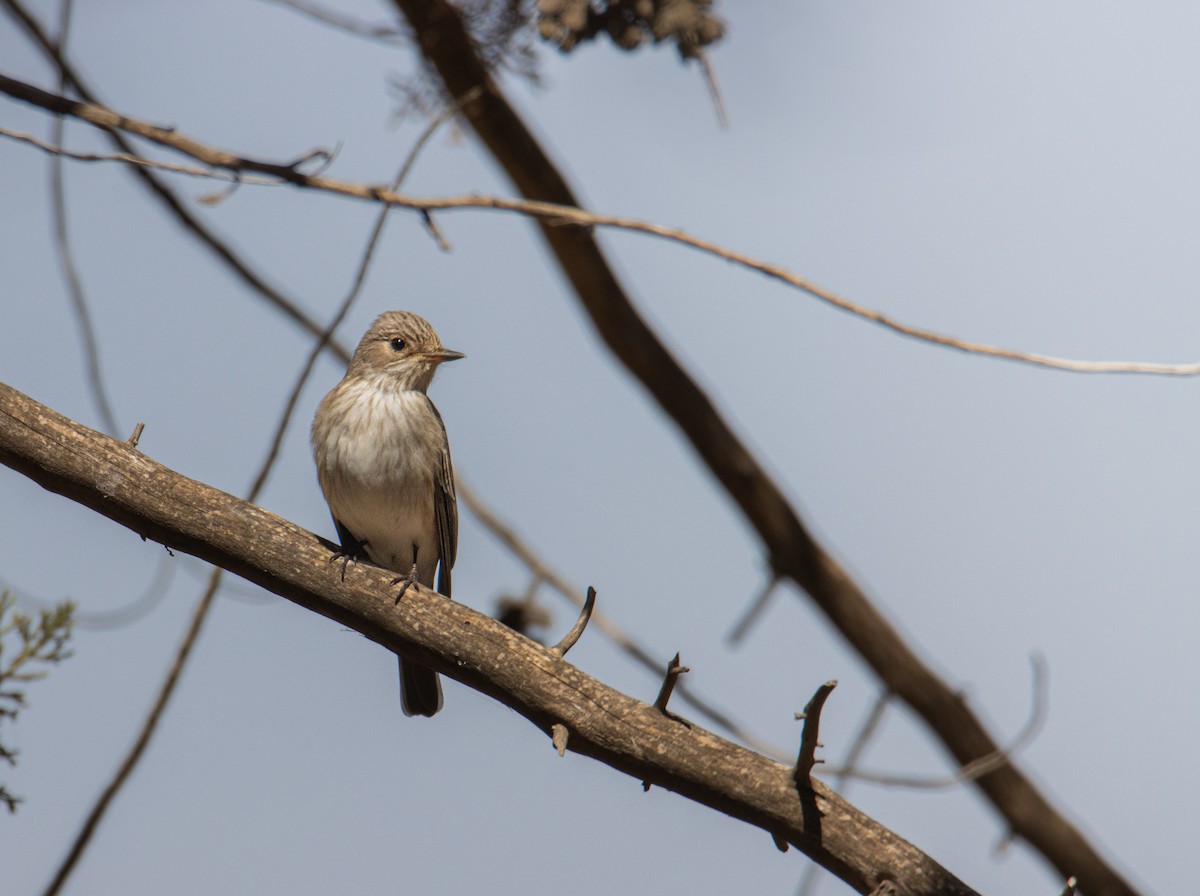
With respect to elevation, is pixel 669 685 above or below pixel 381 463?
below

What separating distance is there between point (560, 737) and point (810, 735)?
66cm

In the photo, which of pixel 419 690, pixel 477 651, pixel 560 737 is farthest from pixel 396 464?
pixel 560 737

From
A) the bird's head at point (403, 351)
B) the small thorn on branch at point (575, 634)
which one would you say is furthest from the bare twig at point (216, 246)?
the small thorn on branch at point (575, 634)

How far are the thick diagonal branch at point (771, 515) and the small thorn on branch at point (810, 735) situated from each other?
123 inches

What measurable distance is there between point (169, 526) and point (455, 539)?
1.82 metres

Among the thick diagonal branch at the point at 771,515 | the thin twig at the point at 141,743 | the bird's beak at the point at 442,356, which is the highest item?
the thick diagonal branch at the point at 771,515

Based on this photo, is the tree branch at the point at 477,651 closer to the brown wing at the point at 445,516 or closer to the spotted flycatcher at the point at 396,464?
the spotted flycatcher at the point at 396,464

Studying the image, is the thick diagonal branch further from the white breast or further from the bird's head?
the white breast

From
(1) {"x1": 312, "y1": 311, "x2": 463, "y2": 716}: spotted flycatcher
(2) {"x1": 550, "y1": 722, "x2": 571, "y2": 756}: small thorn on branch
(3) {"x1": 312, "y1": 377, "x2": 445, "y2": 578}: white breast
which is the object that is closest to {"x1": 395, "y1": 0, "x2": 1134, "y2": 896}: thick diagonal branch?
(1) {"x1": 312, "y1": 311, "x2": 463, "y2": 716}: spotted flycatcher

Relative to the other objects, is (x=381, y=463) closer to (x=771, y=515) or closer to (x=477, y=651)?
(x=477, y=651)

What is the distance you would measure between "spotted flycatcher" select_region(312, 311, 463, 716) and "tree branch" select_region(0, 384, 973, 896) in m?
1.36

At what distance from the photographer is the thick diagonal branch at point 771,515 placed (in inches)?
233

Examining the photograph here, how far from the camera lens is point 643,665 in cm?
631

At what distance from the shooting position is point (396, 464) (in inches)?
189
